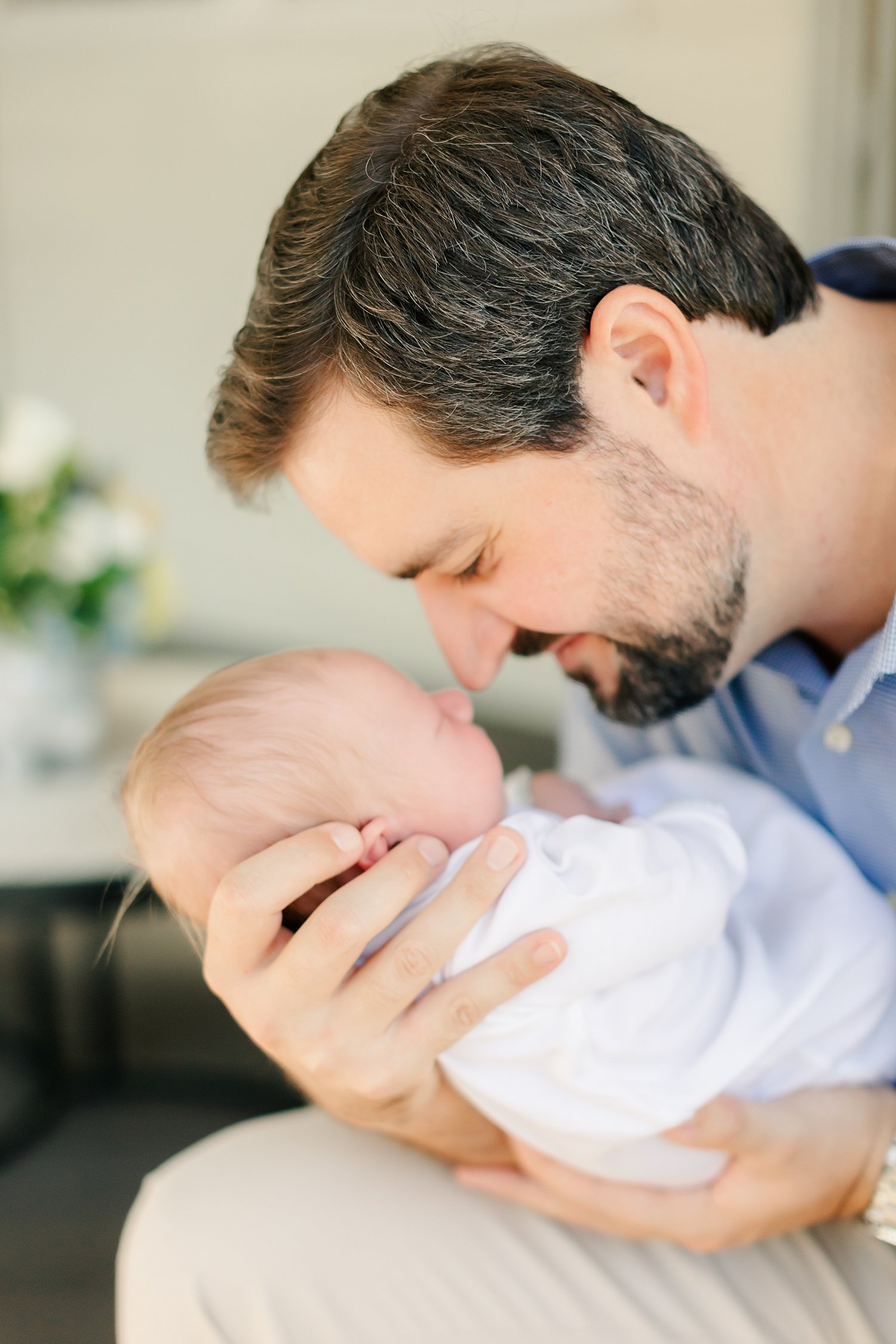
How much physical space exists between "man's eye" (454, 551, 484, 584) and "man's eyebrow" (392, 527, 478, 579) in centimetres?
3

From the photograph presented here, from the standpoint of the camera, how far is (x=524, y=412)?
1082 mm

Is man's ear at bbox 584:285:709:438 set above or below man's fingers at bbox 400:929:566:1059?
above

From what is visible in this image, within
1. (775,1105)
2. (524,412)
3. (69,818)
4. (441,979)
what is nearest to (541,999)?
(441,979)

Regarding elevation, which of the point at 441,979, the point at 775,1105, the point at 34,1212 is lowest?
the point at 34,1212

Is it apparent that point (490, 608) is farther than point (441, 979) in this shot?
Yes

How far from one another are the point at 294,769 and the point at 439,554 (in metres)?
0.27

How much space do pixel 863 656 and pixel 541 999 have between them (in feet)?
1.66

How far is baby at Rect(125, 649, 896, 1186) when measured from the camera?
41.2 inches

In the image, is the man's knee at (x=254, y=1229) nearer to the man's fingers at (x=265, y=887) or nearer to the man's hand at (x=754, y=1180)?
the man's hand at (x=754, y=1180)

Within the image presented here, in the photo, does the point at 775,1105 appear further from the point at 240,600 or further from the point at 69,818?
the point at 240,600

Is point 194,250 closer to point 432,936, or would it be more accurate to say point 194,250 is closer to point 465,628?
point 465,628

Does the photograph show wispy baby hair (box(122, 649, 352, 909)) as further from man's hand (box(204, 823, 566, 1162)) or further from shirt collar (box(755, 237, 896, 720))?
shirt collar (box(755, 237, 896, 720))

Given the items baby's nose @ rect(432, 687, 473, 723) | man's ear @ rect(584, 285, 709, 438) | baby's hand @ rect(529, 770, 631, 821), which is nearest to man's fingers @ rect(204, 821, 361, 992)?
baby's nose @ rect(432, 687, 473, 723)

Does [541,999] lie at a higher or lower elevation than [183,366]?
lower
